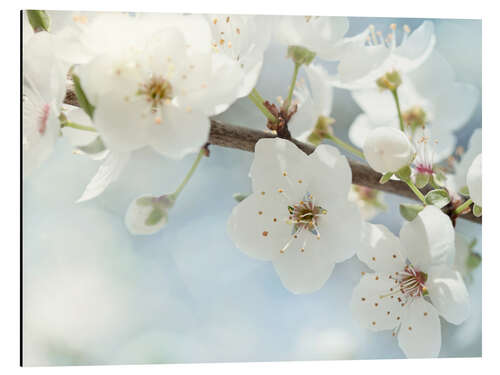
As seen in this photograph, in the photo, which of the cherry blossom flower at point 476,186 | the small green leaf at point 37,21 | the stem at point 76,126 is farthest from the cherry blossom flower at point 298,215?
the small green leaf at point 37,21

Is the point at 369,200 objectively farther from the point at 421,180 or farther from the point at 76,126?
the point at 76,126

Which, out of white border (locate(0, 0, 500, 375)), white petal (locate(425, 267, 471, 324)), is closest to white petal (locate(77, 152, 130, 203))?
white border (locate(0, 0, 500, 375))

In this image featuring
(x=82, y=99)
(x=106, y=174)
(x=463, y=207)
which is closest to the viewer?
(x=82, y=99)

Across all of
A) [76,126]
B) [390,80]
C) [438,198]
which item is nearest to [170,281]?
[76,126]

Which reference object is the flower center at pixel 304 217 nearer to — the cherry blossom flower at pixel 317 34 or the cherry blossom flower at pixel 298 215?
the cherry blossom flower at pixel 298 215

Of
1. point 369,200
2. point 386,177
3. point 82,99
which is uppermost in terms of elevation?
point 82,99
